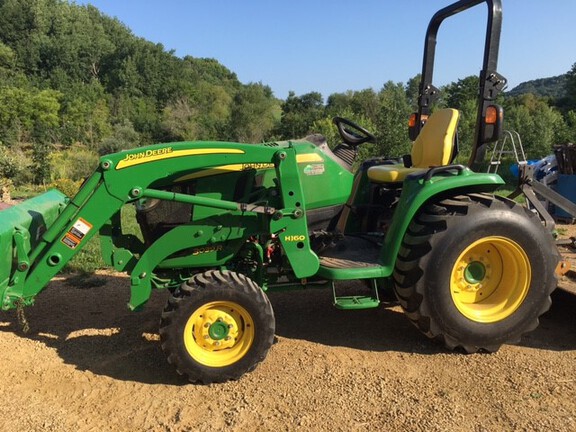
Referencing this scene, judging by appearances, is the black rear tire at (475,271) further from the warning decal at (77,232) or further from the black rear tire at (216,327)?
the warning decal at (77,232)

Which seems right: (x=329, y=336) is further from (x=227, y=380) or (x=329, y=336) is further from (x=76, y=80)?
(x=76, y=80)

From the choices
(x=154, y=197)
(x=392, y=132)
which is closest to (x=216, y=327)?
(x=154, y=197)

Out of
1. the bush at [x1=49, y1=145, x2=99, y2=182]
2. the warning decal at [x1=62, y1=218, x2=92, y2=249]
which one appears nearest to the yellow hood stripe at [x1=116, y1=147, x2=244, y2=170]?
the warning decal at [x1=62, y1=218, x2=92, y2=249]

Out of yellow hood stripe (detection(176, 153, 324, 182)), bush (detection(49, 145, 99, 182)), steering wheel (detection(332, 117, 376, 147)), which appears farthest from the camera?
bush (detection(49, 145, 99, 182))

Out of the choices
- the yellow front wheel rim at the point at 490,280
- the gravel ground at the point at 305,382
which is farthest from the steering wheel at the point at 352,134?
the gravel ground at the point at 305,382

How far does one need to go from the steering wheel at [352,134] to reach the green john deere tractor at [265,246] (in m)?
0.46

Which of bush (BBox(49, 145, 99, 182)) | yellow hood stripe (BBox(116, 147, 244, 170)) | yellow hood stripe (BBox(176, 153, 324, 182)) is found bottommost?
bush (BBox(49, 145, 99, 182))

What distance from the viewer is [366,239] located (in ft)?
13.9

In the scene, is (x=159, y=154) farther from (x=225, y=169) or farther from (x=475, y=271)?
(x=475, y=271)

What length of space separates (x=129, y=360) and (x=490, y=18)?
378 centimetres

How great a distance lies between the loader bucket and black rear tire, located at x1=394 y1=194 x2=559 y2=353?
107 inches

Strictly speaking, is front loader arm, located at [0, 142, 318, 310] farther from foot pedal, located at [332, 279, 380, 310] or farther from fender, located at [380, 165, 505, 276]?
fender, located at [380, 165, 505, 276]

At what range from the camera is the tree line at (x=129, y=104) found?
19.5m

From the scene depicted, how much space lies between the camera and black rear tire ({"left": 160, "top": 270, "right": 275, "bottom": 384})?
322cm
